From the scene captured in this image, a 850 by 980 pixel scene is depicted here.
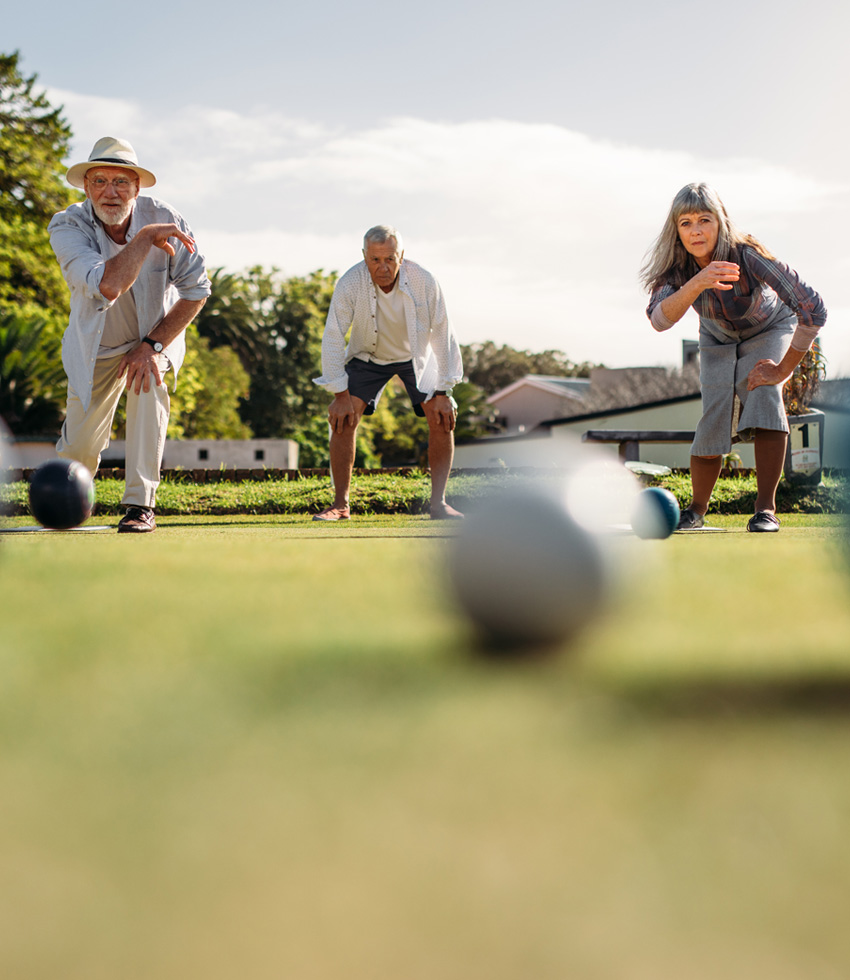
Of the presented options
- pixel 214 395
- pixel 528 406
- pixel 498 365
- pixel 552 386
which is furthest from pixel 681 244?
pixel 498 365

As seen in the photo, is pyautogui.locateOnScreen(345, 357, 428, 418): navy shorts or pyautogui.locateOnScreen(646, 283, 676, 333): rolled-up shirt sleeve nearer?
pyautogui.locateOnScreen(646, 283, 676, 333): rolled-up shirt sleeve

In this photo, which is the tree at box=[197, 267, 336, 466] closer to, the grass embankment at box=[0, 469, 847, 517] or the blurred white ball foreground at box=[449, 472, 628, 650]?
the grass embankment at box=[0, 469, 847, 517]

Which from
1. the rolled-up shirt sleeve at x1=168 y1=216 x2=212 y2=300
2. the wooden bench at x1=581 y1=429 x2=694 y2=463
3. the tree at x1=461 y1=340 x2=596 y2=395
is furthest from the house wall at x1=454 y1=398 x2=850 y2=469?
the tree at x1=461 y1=340 x2=596 y2=395

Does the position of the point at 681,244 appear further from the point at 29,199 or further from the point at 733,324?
the point at 29,199

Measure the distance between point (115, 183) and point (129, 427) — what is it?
1.34 m

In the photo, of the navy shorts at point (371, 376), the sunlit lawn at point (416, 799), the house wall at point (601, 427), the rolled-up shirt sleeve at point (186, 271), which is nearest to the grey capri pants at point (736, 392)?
the navy shorts at point (371, 376)

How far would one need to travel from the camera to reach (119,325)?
557 cm

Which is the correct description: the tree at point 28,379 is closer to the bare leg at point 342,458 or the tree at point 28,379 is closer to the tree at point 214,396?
the bare leg at point 342,458

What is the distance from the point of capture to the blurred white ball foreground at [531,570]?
2090 mm

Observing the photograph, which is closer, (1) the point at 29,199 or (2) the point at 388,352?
(2) the point at 388,352

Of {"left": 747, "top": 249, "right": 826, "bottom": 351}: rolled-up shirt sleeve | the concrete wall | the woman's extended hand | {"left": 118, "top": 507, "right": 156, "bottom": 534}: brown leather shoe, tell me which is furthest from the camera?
the concrete wall

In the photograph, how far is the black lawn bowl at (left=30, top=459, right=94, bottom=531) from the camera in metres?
4.68

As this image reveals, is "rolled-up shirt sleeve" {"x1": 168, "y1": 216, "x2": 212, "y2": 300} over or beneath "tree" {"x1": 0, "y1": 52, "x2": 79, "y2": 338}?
beneath

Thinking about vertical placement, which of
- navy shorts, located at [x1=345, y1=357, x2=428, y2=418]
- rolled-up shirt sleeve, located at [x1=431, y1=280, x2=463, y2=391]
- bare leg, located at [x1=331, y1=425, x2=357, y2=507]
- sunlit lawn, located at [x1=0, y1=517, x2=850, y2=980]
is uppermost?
rolled-up shirt sleeve, located at [x1=431, y1=280, x2=463, y2=391]
